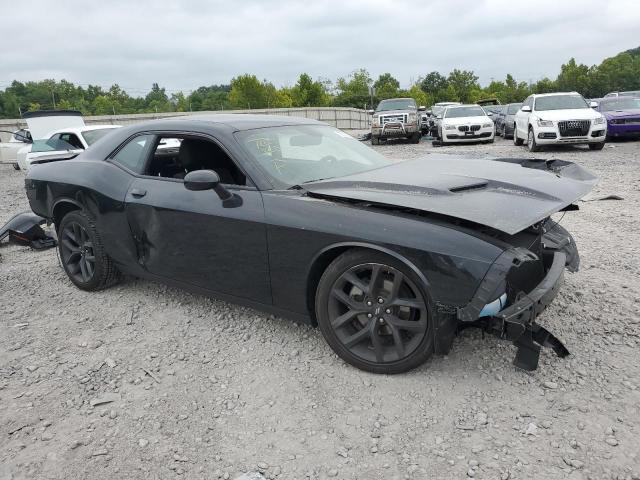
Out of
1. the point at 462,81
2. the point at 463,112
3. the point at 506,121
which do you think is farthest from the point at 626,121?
the point at 462,81

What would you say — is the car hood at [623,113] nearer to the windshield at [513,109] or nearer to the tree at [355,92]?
the windshield at [513,109]

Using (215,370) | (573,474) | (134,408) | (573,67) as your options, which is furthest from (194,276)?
(573,67)

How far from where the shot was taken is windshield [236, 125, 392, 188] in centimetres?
329

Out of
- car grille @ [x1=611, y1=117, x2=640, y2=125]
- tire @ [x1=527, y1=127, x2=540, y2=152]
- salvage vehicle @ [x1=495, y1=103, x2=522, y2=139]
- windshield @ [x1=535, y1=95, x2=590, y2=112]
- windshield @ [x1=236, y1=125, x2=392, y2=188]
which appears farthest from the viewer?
salvage vehicle @ [x1=495, y1=103, x2=522, y2=139]

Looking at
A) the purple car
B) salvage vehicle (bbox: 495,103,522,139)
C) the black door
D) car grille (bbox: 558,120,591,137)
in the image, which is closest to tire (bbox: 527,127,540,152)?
car grille (bbox: 558,120,591,137)

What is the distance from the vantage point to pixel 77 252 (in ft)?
14.4

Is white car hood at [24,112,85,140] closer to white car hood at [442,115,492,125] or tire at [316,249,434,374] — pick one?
white car hood at [442,115,492,125]

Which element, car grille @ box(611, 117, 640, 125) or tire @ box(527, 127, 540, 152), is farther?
car grille @ box(611, 117, 640, 125)

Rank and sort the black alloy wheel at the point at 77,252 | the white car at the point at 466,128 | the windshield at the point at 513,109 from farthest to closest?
the windshield at the point at 513,109, the white car at the point at 466,128, the black alloy wheel at the point at 77,252

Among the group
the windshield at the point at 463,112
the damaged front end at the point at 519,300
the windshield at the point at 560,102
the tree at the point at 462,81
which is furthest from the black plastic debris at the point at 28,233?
the tree at the point at 462,81

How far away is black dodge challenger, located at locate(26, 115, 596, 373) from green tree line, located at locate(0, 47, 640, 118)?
141 ft

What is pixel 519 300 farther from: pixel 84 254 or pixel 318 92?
pixel 318 92

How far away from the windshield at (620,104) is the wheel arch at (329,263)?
15.5 metres

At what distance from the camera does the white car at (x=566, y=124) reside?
1254 centimetres
